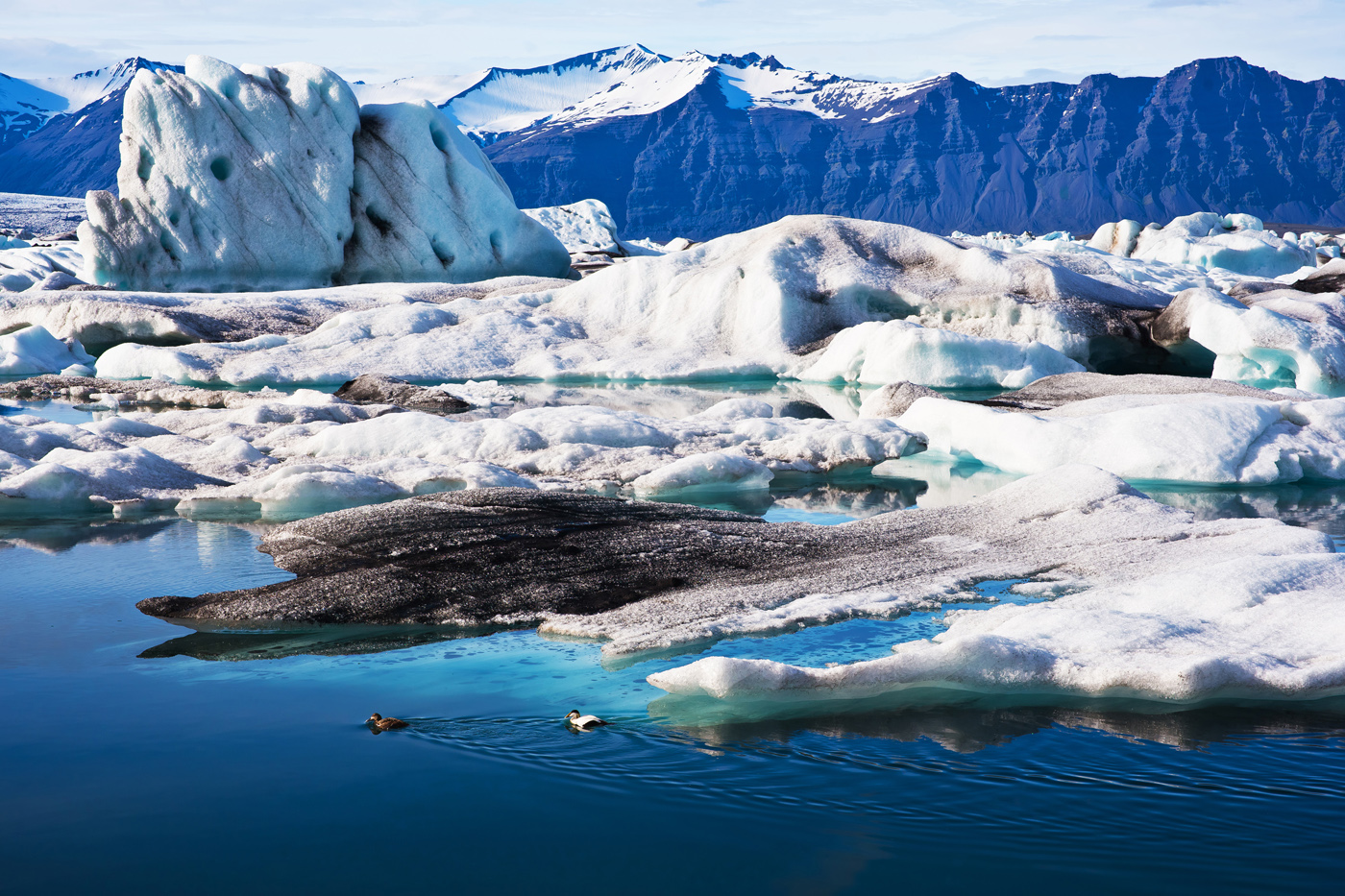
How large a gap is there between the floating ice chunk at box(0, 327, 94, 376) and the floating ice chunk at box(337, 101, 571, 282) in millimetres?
8740

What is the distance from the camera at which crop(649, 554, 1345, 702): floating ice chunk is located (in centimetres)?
387

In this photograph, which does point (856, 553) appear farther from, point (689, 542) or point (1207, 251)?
point (1207, 251)

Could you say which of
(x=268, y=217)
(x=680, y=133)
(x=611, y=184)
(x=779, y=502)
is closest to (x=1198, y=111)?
(x=680, y=133)

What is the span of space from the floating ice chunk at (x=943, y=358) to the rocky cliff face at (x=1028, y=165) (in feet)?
553

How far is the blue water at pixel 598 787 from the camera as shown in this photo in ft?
9.61

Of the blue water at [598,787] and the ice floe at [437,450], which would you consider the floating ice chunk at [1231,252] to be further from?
the blue water at [598,787]

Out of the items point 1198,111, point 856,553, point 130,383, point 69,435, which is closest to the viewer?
point 856,553

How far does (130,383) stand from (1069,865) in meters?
17.0

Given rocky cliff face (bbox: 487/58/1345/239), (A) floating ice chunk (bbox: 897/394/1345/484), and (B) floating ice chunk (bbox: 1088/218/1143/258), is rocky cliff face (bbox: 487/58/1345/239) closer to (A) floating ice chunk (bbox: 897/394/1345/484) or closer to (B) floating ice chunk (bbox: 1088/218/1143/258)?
(B) floating ice chunk (bbox: 1088/218/1143/258)

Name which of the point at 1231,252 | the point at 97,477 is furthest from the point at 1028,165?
the point at 97,477

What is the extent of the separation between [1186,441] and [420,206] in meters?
22.5

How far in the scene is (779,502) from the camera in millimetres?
A: 8719

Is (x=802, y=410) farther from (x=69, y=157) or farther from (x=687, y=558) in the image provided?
(x=69, y=157)

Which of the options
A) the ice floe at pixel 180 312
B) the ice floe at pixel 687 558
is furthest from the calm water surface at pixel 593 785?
the ice floe at pixel 180 312
